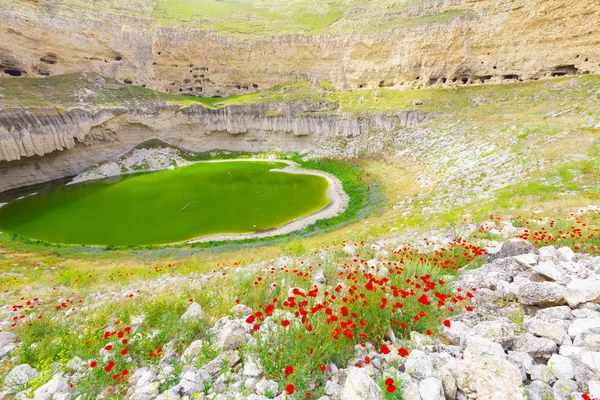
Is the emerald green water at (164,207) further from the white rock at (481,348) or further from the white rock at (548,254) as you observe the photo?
the white rock at (481,348)

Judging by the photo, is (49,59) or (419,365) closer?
(419,365)

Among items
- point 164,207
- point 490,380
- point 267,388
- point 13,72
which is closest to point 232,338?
point 267,388

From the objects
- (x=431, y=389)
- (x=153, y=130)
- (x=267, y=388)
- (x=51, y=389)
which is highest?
(x=153, y=130)

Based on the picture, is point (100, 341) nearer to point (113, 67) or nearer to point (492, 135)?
point (492, 135)

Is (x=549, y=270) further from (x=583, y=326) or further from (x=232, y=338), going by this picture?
(x=232, y=338)

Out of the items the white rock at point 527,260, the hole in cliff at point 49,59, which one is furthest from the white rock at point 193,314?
the hole in cliff at point 49,59

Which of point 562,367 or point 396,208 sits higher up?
point 562,367

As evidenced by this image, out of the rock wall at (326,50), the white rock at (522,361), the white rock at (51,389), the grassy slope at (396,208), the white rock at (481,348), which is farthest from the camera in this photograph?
the rock wall at (326,50)
